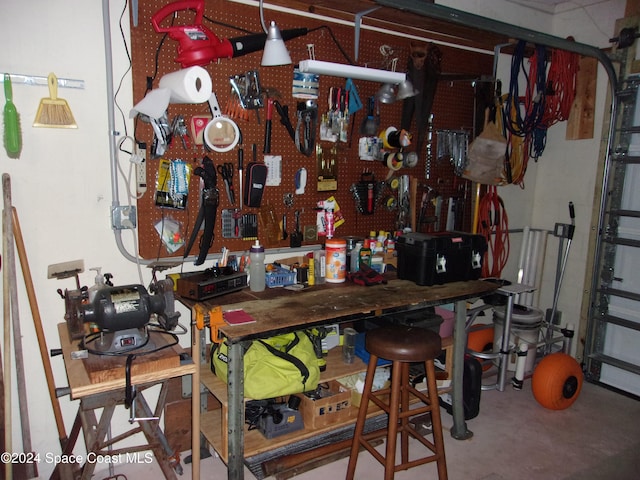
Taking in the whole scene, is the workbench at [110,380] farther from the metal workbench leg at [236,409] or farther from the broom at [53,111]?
the broom at [53,111]

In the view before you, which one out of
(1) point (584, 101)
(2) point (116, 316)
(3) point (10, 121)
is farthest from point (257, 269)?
(1) point (584, 101)

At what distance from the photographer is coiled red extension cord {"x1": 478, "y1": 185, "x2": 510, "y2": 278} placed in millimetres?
3518

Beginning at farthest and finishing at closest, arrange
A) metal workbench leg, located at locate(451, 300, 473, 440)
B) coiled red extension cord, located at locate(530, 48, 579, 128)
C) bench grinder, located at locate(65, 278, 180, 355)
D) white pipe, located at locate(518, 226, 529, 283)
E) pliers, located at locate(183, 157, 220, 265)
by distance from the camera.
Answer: white pipe, located at locate(518, 226, 529, 283), coiled red extension cord, located at locate(530, 48, 579, 128), metal workbench leg, located at locate(451, 300, 473, 440), pliers, located at locate(183, 157, 220, 265), bench grinder, located at locate(65, 278, 180, 355)

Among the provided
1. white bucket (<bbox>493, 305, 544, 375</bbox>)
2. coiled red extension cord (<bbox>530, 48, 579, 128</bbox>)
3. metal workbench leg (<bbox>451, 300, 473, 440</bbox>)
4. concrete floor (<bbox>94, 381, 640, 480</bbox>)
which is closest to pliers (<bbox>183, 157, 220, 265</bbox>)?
concrete floor (<bbox>94, 381, 640, 480</bbox>)

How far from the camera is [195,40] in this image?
7.04 feet

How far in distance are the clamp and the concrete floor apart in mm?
872

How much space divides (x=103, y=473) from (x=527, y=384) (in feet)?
8.99

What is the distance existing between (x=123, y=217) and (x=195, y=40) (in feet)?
2.91

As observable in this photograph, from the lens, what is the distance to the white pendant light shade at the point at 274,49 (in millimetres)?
2254

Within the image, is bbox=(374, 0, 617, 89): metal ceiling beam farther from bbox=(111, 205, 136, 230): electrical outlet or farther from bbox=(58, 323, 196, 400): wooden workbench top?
bbox=(58, 323, 196, 400): wooden workbench top

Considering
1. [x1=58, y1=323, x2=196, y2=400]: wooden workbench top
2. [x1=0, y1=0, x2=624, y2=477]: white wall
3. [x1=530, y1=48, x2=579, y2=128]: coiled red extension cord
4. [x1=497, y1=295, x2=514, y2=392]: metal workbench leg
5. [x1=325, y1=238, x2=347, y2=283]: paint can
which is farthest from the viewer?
[x1=530, y1=48, x2=579, y2=128]: coiled red extension cord

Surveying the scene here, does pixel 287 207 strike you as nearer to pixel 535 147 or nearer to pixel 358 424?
pixel 358 424

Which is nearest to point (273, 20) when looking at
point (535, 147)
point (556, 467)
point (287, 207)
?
point (287, 207)

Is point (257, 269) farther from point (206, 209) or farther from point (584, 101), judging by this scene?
point (584, 101)
